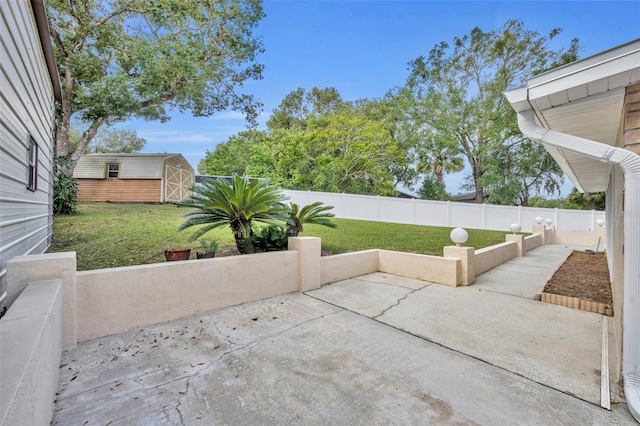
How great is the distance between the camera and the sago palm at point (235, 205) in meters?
4.91

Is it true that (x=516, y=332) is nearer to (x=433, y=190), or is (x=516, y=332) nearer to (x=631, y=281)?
(x=631, y=281)

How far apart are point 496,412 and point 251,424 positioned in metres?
1.78

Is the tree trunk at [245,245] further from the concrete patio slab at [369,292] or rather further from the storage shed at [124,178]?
the storage shed at [124,178]

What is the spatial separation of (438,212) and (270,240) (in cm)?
1278

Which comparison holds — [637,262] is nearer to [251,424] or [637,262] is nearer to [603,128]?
[603,128]

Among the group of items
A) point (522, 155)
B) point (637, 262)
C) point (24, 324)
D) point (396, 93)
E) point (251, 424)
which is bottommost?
point (251, 424)

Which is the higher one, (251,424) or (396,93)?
(396,93)

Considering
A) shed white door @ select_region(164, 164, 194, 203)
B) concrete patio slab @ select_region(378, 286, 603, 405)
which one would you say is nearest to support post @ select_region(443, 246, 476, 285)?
concrete patio slab @ select_region(378, 286, 603, 405)

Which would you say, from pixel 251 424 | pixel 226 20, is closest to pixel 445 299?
pixel 251 424

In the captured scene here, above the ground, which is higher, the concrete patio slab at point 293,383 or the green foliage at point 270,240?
the green foliage at point 270,240

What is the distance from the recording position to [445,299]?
471cm

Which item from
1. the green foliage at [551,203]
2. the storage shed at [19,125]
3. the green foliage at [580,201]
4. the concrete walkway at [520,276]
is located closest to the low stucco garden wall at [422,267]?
the concrete walkway at [520,276]

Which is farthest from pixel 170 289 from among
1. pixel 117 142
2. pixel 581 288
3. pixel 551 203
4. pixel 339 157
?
pixel 117 142

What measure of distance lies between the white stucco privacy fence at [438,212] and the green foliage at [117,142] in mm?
30538
